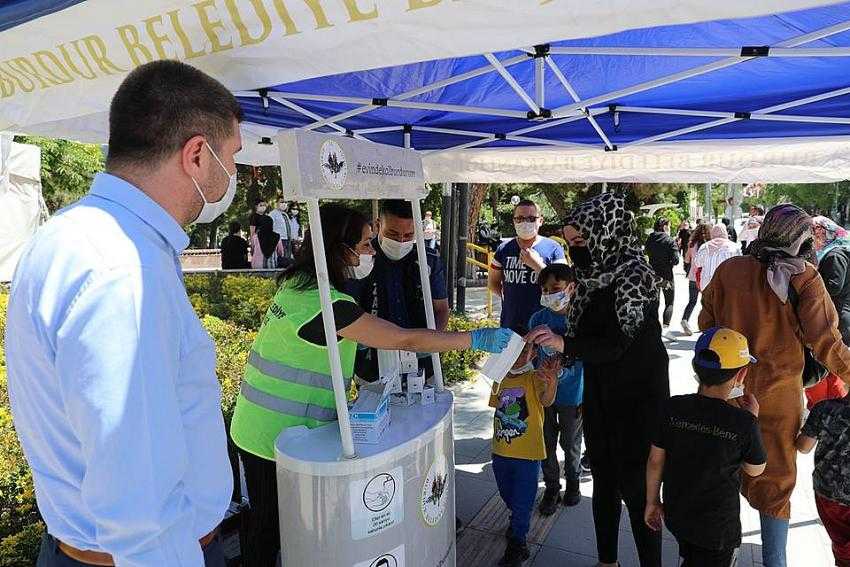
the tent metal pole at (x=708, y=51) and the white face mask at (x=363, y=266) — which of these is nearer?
the tent metal pole at (x=708, y=51)

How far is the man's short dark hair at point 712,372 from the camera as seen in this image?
7.22 ft

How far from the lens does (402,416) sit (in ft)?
7.84

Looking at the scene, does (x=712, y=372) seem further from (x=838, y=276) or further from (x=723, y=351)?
(x=838, y=276)

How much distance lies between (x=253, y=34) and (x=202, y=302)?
7109mm

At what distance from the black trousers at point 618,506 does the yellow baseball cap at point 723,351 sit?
642 mm

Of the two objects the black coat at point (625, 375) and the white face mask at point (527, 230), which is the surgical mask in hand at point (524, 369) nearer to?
the black coat at point (625, 375)

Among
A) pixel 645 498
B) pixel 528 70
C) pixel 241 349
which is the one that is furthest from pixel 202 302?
pixel 645 498

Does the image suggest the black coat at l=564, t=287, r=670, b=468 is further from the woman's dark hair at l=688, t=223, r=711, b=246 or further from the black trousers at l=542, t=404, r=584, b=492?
the woman's dark hair at l=688, t=223, r=711, b=246

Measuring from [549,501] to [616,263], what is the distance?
1.82 metres

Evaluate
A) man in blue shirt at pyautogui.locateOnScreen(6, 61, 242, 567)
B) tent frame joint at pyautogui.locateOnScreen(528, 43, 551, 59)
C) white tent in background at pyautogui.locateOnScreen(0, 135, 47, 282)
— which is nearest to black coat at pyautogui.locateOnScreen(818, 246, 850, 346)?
tent frame joint at pyautogui.locateOnScreen(528, 43, 551, 59)

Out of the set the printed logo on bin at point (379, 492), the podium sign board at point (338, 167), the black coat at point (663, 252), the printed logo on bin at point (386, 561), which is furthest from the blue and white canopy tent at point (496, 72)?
the black coat at point (663, 252)

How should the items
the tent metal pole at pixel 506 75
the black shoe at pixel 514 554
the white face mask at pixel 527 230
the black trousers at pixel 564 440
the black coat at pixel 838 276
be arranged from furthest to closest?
the black coat at pixel 838 276 → the white face mask at pixel 527 230 → the black trousers at pixel 564 440 → the black shoe at pixel 514 554 → the tent metal pole at pixel 506 75

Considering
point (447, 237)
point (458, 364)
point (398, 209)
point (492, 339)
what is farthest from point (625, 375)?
point (447, 237)

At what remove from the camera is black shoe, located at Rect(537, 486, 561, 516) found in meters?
3.61
